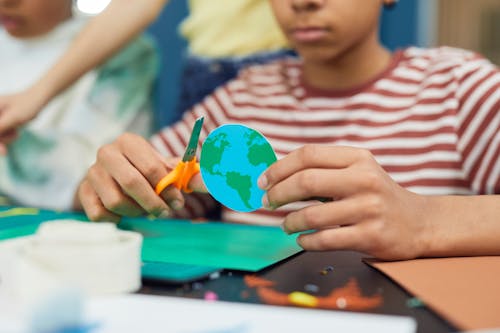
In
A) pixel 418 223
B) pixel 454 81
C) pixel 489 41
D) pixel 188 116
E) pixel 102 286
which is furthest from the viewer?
pixel 489 41

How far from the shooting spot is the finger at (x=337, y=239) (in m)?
0.57

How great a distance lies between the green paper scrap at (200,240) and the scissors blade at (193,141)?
9 centimetres

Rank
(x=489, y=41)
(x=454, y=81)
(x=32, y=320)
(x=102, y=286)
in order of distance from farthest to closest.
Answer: (x=489, y=41) < (x=454, y=81) < (x=102, y=286) < (x=32, y=320)

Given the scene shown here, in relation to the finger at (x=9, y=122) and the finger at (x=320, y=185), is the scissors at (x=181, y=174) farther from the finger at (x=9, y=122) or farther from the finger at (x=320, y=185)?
the finger at (x=9, y=122)

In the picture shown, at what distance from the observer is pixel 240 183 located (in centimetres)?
61

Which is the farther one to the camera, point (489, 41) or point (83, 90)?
point (489, 41)

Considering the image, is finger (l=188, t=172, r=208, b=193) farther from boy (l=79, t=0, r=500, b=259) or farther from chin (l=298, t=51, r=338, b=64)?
chin (l=298, t=51, r=338, b=64)

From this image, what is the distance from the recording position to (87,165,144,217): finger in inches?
28.4

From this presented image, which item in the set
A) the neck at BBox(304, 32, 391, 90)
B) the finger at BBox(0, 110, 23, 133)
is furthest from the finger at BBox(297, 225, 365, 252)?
the finger at BBox(0, 110, 23, 133)

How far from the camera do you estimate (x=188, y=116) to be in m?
1.07

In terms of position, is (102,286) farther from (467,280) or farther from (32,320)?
(467,280)

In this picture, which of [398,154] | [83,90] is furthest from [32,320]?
Result: [83,90]

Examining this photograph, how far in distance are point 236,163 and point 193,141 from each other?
56mm

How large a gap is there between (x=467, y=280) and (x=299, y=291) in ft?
0.45
